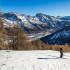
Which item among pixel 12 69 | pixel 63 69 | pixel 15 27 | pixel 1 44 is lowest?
pixel 63 69

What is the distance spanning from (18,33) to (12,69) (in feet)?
75.7

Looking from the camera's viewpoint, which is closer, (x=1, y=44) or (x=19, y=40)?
(x=1, y=44)

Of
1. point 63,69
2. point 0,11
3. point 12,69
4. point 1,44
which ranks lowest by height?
point 63,69

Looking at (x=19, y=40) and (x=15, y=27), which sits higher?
(x=15, y=27)

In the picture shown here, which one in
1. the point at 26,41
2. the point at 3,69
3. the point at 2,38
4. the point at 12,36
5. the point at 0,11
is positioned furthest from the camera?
the point at 26,41

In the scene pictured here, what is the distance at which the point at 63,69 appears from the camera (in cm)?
1008

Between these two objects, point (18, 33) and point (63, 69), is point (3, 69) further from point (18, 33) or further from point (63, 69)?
point (18, 33)

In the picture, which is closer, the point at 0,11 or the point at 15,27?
the point at 0,11

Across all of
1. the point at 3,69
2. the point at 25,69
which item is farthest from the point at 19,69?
the point at 3,69

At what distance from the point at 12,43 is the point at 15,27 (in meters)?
6.44

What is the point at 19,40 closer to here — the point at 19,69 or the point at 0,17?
the point at 0,17

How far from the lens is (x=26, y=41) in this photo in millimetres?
32500

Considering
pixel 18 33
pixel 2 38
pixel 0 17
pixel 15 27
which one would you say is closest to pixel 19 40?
pixel 18 33

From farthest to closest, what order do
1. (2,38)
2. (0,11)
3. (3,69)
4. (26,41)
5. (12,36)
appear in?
1. (26,41)
2. (12,36)
3. (2,38)
4. (0,11)
5. (3,69)
